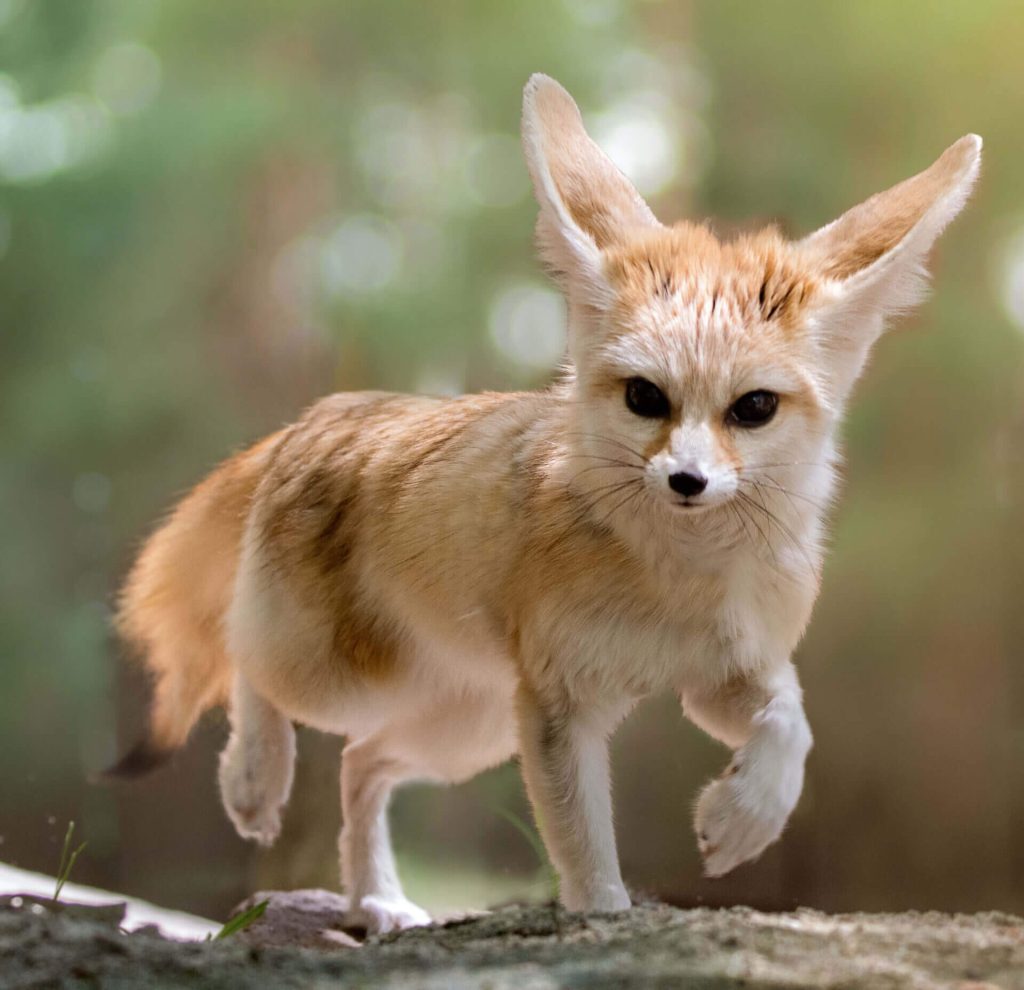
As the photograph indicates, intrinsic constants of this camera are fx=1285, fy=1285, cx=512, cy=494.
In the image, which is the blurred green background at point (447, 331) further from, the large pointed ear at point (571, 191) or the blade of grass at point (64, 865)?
the large pointed ear at point (571, 191)

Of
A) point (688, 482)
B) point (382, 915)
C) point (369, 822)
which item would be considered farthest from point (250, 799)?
point (688, 482)

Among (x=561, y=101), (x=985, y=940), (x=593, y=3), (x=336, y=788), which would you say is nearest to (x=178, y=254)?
(x=593, y=3)

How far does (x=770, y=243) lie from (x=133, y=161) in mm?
3130

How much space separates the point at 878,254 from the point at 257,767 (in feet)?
7.24

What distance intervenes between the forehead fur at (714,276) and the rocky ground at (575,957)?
1.22m

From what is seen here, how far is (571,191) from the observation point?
3.00 meters

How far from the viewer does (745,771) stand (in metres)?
2.64

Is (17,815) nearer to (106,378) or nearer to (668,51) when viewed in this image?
(106,378)

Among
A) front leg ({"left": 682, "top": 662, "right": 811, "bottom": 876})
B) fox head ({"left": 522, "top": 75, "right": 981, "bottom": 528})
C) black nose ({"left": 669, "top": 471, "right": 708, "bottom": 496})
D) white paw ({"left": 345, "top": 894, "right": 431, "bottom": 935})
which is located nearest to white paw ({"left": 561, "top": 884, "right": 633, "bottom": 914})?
front leg ({"left": 682, "top": 662, "right": 811, "bottom": 876})

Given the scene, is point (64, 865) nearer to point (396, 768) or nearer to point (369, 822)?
point (369, 822)

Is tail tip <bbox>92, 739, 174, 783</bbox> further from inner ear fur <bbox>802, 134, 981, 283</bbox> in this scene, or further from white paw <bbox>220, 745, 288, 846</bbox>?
inner ear fur <bbox>802, 134, 981, 283</bbox>

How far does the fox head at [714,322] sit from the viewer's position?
257 centimetres

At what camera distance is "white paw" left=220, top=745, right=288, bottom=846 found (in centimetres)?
369

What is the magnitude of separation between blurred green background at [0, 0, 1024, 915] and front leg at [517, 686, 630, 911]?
1.49 meters
